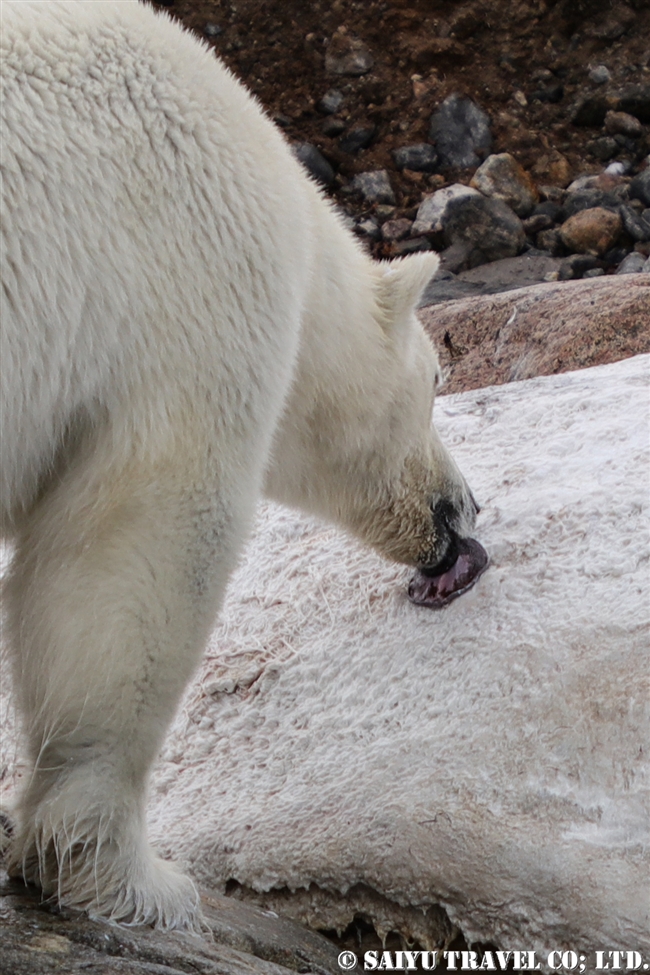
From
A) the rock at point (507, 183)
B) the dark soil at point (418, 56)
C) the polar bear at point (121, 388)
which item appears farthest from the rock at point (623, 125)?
the polar bear at point (121, 388)

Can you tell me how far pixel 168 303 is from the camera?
6.70 ft

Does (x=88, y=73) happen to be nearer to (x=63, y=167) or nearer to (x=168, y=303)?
(x=63, y=167)

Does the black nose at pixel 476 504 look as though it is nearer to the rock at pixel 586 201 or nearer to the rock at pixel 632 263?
the rock at pixel 632 263

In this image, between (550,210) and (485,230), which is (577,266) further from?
(550,210)

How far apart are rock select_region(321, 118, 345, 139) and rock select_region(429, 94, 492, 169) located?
842 millimetres

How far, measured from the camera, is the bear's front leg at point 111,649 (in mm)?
2039

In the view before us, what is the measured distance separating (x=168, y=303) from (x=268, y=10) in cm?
980

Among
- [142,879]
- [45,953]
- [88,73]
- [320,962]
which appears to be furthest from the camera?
[320,962]

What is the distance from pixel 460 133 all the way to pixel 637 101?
158cm

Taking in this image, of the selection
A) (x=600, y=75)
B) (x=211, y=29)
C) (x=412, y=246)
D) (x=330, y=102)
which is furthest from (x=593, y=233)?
(x=211, y=29)

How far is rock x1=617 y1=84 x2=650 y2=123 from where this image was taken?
10055mm

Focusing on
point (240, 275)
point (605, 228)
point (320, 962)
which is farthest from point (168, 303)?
point (605, 228)

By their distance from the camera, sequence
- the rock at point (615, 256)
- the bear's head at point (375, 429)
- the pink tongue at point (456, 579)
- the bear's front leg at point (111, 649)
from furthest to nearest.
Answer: the rock at point (615, 256) < the pink tongue at point (456, 579) < the bear's head at point (375, 429) < the bear's front leg at point (111, 649)

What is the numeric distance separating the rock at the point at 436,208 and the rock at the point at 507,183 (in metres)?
0.23
